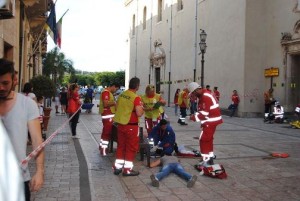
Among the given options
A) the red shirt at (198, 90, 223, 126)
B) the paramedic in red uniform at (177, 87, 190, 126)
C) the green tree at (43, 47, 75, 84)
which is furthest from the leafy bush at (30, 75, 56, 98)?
the green tree at (43, 47, 75, 84)

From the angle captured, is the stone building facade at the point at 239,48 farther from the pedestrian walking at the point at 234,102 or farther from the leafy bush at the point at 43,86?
the leafy bush at the point at 43,86

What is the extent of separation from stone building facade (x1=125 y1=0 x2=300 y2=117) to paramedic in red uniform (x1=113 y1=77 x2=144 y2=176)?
15.2 metres

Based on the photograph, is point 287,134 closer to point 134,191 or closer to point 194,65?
point 134,191

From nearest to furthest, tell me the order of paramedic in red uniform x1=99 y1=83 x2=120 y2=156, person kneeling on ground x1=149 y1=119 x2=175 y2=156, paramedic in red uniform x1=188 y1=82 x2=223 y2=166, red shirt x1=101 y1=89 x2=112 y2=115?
paramedic in red uniform x1=188 y1=82 x2=223 y2=166 → person kneeling on ground x1=149 y1=119 x2=175 y2=156 → paramedic in red uniform x1=99 y1=83 x2=120 y2=156 → red shirt x1=101 y1=89 x2=112 y2=115

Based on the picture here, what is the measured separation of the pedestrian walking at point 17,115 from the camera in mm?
2943

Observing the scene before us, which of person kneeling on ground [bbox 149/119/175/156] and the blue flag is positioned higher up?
the blue flag

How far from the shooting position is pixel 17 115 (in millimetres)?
3002

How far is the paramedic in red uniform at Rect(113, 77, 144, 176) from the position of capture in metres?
7.18

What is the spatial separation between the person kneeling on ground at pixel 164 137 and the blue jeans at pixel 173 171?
5.33 ft

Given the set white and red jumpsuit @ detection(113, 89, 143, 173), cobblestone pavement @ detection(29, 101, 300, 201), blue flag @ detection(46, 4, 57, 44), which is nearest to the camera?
cobblestone pavement @ detection(29, 101, 300, 201)

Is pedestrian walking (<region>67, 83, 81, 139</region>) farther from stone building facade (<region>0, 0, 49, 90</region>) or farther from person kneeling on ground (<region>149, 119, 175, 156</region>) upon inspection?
person kneeling on ground (<region>149, 119, 175, 156</region>)

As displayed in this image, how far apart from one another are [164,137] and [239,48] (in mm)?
15798

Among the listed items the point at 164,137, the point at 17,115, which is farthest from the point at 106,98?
the point at 17,115

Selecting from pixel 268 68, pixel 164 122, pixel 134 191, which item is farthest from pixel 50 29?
pixel 268 68
